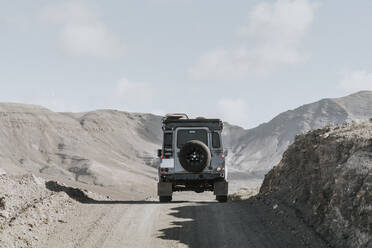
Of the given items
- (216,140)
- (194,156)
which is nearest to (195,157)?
(194,156)

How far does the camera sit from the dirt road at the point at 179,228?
1082cm

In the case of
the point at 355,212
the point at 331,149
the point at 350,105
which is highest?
the point at 350,105

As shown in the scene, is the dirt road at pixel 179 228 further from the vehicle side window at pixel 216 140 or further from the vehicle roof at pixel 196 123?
the vehicle roof at pixel 196 123

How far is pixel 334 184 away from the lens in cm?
1255

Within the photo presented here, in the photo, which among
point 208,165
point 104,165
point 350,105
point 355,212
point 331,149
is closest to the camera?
point 355,212

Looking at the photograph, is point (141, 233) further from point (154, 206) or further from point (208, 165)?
point (208, 165)

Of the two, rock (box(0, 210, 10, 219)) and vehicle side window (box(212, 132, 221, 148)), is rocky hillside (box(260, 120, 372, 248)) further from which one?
rock (box(0, 210, 10, 219))

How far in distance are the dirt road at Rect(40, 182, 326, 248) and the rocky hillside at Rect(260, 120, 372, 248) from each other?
2.11 feet

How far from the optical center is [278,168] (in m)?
20.8

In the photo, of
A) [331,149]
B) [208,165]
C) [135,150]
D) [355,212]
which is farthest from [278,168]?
[135,150]

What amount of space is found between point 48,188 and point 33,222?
6.37m

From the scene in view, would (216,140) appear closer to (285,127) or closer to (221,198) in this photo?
(221,198)

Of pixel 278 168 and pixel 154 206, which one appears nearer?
pixel 154 206

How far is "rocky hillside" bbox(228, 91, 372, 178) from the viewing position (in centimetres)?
12556
